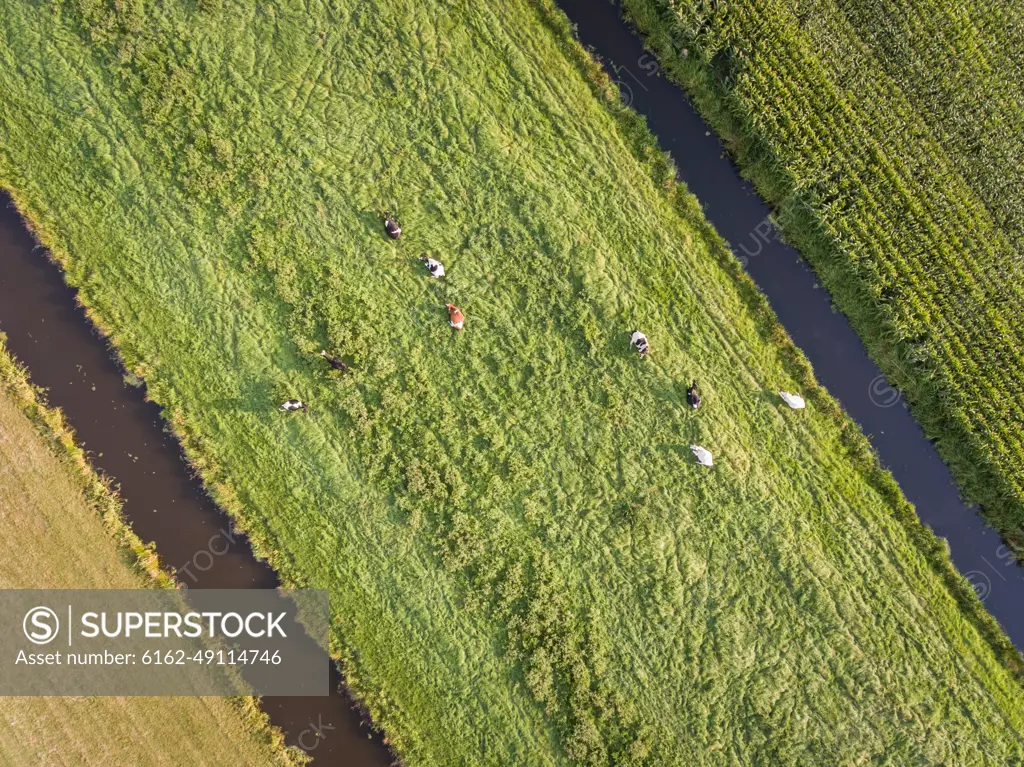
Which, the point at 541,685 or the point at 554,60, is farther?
the point at 554,60

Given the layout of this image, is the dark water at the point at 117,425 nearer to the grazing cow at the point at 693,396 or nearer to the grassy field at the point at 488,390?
the grassy field at the point at 488,390

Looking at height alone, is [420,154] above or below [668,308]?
below

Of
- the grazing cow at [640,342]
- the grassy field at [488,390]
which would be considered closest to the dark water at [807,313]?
the grassy field at [488,390]

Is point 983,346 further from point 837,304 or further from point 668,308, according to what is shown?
point 668,308

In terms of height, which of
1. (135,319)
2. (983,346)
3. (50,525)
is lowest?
(50,525)

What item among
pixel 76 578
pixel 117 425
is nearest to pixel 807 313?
pixel 117 425

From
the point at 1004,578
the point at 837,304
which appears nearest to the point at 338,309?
the point at 837,304
